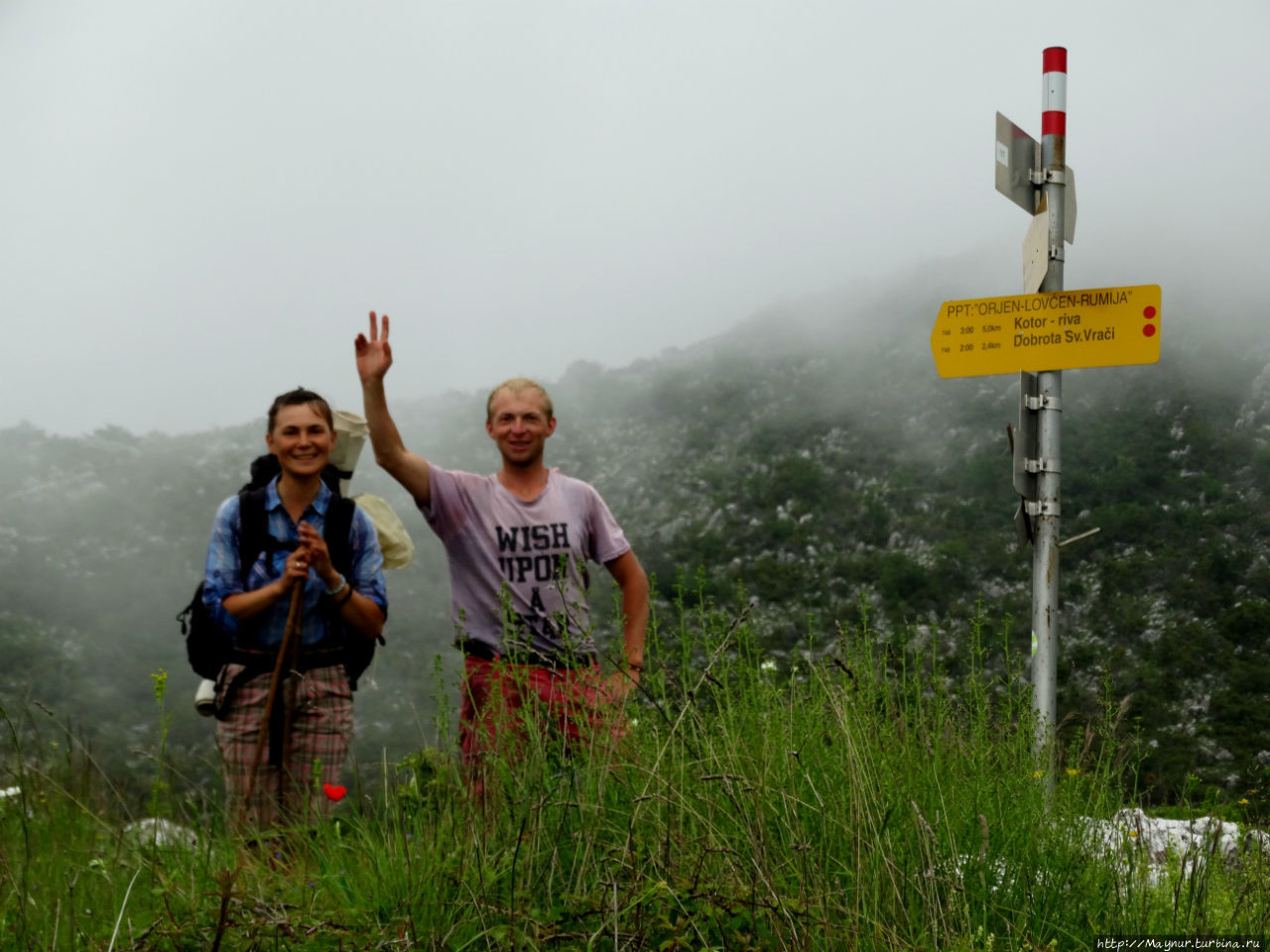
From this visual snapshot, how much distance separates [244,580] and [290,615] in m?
0.27

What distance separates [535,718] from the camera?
311cm

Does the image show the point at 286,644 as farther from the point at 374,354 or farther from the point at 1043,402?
the point at 1043,402

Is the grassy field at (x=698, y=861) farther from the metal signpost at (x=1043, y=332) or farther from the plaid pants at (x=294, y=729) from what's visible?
the metal signpost at (x=1043, y=332)

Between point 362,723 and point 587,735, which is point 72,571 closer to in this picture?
point 362,723

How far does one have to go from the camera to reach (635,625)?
4.06m

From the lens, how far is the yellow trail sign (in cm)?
472

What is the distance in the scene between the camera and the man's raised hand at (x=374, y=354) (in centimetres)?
406

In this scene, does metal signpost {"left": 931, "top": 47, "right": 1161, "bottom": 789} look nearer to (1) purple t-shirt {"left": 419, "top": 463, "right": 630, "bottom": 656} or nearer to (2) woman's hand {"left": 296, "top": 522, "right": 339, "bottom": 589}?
(1) purple t-shirt {"left": 419, "top": 463, "right": 630, "bottom": 656}

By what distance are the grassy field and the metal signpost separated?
1495 mm

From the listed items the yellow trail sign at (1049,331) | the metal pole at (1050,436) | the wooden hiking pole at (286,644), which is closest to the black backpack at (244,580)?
the wooden hiking pole at (286,644)

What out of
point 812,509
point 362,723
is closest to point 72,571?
point 362,723

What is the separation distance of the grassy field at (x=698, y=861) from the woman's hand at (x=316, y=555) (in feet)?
2.61

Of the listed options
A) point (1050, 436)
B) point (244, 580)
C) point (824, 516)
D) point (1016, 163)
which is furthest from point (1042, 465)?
point (824, 516)

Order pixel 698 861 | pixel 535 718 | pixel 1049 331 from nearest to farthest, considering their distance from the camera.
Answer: pixel 698 861 → pixel 535 718 → pixel 1049 331
